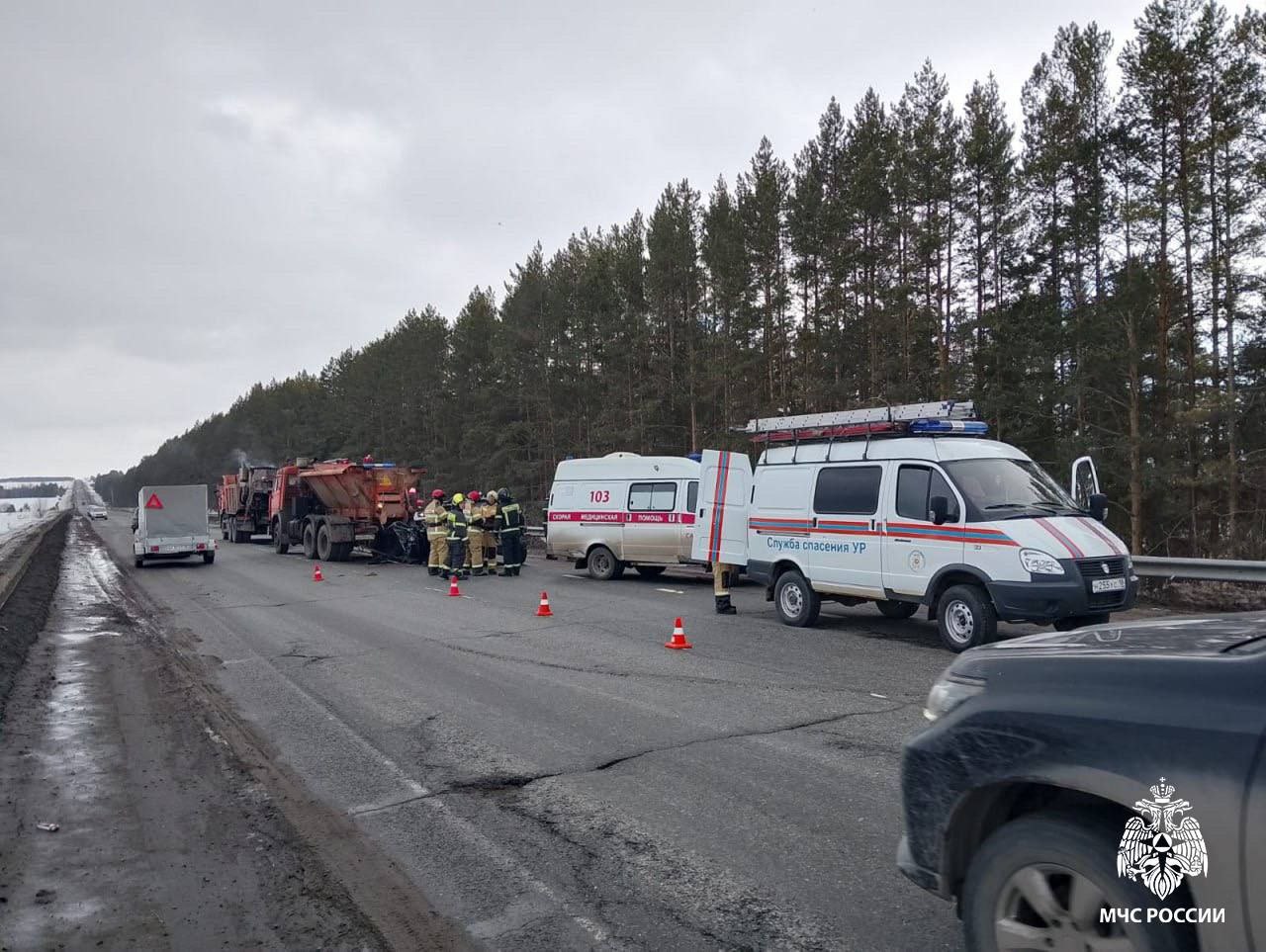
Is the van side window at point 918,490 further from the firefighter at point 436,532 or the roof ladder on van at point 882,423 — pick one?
the firefighter at point 436,532

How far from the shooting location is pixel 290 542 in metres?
28.6

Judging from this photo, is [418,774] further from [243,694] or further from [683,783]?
[243,694]

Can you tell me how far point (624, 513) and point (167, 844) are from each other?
1388cm

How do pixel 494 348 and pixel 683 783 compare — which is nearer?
pixel 683 783

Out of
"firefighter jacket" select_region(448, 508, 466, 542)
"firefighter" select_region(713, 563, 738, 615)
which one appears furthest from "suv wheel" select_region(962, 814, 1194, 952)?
"firefighter jacket" select_region(448, 508, 466, 542)

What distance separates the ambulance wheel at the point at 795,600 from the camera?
11.4 meters

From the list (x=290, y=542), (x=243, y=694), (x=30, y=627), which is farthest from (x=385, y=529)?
(x=243, y=694)

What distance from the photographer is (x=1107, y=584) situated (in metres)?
8.87

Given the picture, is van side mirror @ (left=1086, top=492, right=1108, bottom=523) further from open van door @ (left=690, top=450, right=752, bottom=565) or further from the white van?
the white van

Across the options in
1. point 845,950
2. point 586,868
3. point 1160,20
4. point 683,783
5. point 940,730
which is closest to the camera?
point 940,730

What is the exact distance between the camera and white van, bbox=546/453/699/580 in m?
17.4

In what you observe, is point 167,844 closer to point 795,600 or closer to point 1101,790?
point 1101,790

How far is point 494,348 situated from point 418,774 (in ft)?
126

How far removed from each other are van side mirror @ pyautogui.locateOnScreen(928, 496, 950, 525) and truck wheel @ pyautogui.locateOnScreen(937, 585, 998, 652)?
2.47 ft
